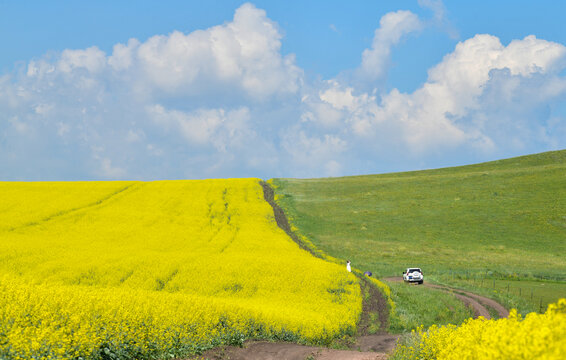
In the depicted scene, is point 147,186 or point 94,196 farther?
point 147,186

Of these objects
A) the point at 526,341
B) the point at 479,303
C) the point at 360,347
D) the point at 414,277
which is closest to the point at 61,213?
the point at 414,277

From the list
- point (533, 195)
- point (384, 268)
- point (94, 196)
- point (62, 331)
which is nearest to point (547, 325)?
point (62, 331)

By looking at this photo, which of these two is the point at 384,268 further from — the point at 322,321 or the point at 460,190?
the point at 460,190

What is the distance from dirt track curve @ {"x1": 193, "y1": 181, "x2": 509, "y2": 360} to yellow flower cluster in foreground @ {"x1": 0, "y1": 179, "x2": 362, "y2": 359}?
719mm

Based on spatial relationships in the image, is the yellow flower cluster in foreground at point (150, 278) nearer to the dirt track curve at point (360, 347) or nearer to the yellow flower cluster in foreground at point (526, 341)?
the dirt track curve at point (360, 347)

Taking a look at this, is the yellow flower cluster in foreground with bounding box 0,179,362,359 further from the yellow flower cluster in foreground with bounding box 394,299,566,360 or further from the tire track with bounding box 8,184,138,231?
the yellow flower cluster in foreground with bounding box 394,299,566,360

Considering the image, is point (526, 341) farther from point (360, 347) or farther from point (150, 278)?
point (150, 278)

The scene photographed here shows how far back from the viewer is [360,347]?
20.5 metres

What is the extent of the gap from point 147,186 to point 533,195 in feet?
213

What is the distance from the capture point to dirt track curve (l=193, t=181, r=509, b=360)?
15.2 meters

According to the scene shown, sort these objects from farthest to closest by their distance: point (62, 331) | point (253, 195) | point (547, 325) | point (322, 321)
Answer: point (253, 195)
point (322, 321)
point (62, 331)
point (547, 325)

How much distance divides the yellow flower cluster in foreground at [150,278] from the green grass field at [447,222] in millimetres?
10180

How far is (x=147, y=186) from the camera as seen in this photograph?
79000 mm

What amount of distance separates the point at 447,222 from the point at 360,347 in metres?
53.0
